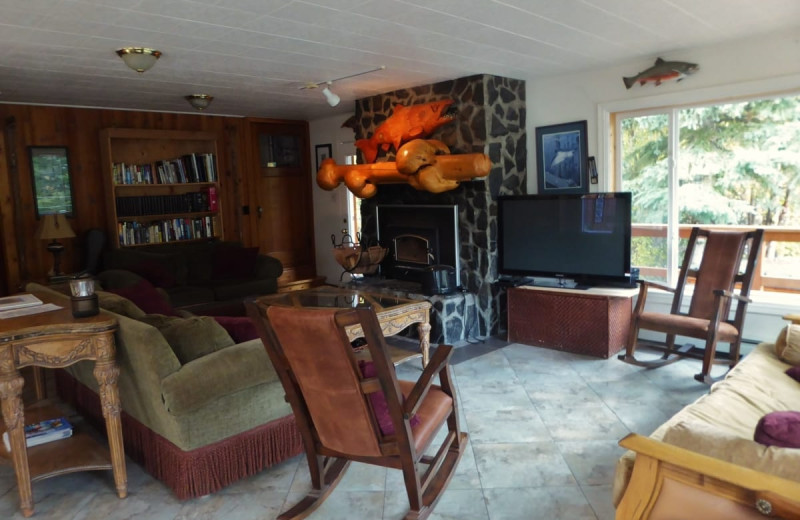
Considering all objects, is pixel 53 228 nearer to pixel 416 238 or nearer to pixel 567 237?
pixel 416 238

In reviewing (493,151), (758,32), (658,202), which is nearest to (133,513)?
(493,151)

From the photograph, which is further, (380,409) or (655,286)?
(655,286)

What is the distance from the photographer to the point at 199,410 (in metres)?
2.57

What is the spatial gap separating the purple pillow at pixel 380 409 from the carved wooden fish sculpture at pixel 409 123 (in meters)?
3.30

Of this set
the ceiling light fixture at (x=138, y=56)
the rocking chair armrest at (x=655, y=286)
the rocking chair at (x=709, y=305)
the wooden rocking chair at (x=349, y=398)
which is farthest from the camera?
the rocking chair armrest at (x=655, y=286)

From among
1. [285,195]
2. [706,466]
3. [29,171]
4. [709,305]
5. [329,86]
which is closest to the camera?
[706,466]

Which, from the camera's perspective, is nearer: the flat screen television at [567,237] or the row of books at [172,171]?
the flat screen television at [567,237]

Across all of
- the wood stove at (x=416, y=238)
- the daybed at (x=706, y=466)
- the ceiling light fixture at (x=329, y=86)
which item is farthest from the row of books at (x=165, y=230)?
the daybed at (x=706, y=466)

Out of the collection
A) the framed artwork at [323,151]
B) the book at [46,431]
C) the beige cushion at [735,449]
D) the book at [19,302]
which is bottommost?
the book at [46,431]

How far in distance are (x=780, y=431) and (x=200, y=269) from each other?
5.76 metres

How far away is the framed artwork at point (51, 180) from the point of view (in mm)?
5914

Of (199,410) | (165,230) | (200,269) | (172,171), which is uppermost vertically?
(172,171)

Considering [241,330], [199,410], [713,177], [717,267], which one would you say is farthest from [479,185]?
[199,410]

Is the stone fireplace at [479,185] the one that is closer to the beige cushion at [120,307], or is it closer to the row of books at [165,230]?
the beige cushion at [120,307]
